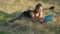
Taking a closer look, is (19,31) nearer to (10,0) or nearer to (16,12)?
(16,12)

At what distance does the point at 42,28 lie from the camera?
627cm

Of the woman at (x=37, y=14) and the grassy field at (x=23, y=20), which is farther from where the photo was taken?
the woman at (x=37, y=14)

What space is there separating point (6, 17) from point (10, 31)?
46.5 inches

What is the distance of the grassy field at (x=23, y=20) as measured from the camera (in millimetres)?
6152

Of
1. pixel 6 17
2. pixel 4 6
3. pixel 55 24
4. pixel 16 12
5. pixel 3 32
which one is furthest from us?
pixel 4 6

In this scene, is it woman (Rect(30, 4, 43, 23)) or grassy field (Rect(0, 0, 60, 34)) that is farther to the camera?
woman (Rect(30, 4, 43, 23))

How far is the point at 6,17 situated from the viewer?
7.25m

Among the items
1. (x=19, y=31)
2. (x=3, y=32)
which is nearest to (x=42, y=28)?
(x=19, y=31)

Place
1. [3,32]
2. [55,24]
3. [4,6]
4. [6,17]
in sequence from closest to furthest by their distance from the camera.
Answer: [3,32] → [55,24] → [6,17] → [4,6]

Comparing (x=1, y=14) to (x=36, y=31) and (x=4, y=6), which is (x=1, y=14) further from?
(x=36, y=31)

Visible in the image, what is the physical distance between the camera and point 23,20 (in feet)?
22.6

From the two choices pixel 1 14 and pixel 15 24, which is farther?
pixel 1 14

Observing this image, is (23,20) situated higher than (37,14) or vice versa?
(37,14)

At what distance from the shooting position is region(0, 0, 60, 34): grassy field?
615cm
